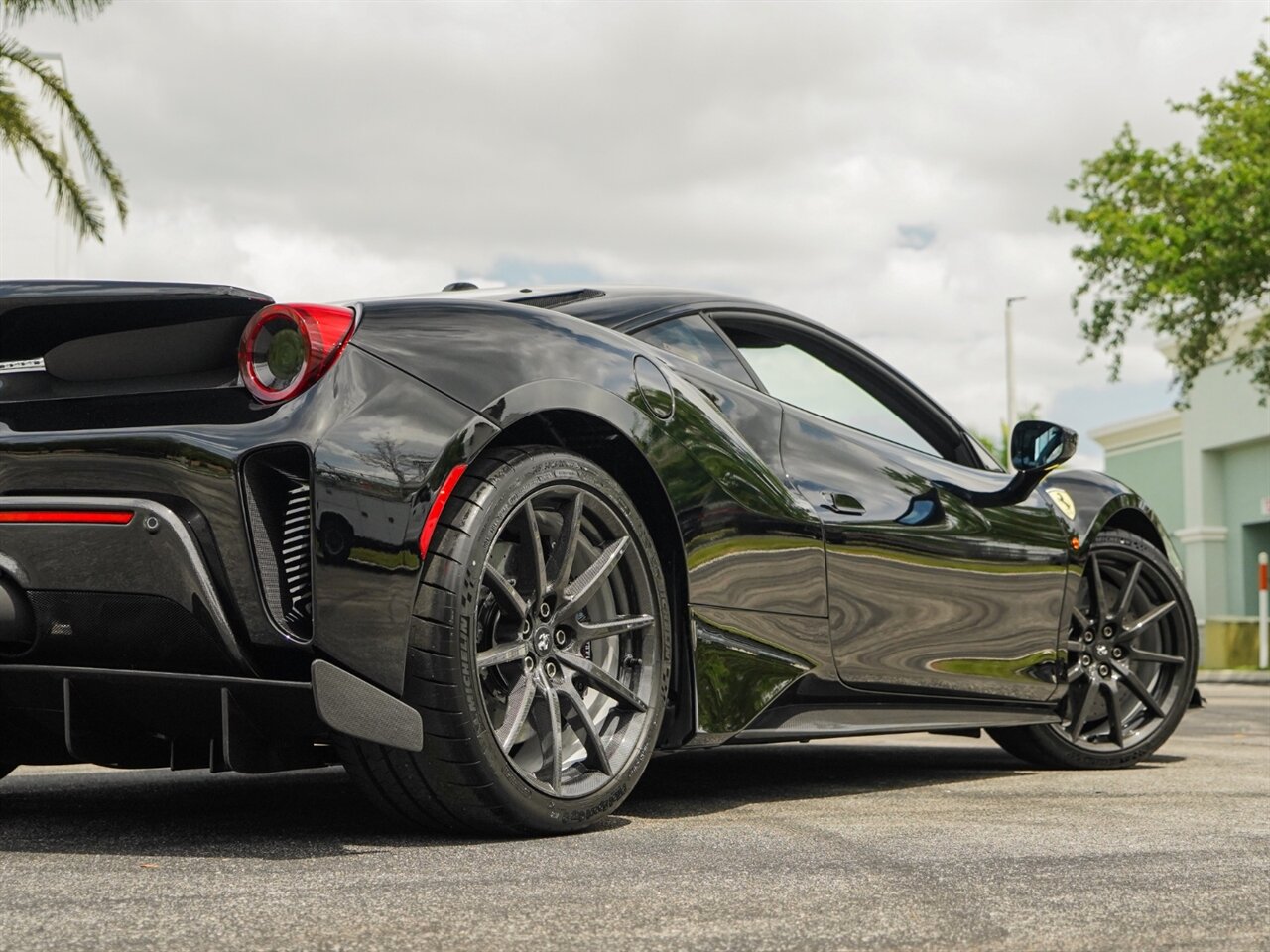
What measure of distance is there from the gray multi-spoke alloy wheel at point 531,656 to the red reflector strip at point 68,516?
1.86ft

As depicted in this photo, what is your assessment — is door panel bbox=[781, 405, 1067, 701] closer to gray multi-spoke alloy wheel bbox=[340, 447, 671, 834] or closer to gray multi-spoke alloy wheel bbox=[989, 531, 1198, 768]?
gray multi-spoke alloy wheel bbox=[989, 531, 1198, 768]

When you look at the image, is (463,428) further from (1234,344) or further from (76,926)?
(1234,344)

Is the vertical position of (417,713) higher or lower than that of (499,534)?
lower

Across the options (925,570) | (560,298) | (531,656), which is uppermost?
(560,298)

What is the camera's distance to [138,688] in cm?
302

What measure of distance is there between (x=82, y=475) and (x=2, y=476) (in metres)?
0.18

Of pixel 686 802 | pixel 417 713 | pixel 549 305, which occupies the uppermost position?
pixel 549 305

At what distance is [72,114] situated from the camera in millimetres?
14953

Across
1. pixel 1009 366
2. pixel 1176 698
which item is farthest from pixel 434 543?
pixel 1009 366

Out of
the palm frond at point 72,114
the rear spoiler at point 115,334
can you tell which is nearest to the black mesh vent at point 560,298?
the rear spoiler at point 115,334

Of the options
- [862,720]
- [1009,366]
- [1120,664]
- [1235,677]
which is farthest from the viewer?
[1009,366]

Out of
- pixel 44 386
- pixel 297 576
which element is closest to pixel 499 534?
pixel 297 576

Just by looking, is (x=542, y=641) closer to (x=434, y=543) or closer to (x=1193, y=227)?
(x=434, y=543)

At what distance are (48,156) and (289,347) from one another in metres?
13.3
